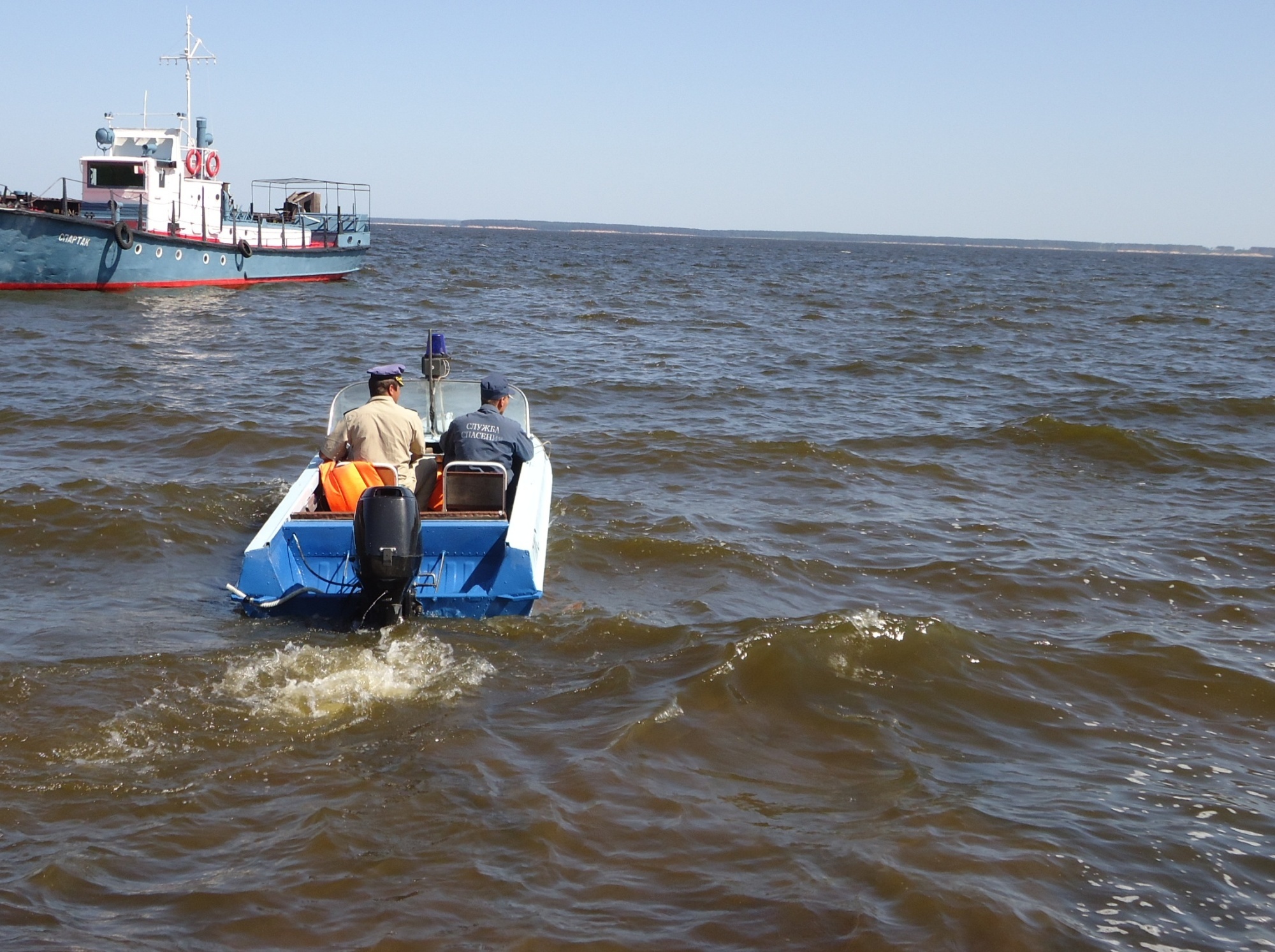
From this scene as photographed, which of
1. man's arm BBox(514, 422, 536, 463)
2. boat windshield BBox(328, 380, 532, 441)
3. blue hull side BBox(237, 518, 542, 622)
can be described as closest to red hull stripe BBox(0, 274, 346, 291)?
boat windshield BBox(328, 380, 532, 441)

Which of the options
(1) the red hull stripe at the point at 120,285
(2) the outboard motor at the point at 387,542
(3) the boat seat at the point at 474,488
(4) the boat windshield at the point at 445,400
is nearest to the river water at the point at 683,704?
(2) the outboard motor at the point at 387,542

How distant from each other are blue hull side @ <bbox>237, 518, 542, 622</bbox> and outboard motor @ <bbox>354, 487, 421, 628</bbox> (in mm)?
296

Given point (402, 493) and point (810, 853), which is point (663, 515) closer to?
point (402, 493)

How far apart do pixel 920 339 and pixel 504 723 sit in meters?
22.7

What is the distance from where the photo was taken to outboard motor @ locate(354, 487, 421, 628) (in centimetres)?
693

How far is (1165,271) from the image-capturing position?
8919cm

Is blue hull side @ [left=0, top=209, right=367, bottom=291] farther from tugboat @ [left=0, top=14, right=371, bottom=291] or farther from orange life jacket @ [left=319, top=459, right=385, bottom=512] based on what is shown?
orange life jacket @ [left=319, top=459, right=385, bottom=512]

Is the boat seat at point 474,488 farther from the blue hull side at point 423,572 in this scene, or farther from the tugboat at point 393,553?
the blue hull side at point 423,572

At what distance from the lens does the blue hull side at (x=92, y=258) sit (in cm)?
2662

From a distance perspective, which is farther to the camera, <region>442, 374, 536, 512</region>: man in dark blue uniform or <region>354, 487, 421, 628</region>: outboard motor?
<region>442, 374, 536, 512</region>: man in dark blue uniform

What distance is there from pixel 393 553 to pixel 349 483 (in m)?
1.08

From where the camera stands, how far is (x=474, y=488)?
812 centimetres

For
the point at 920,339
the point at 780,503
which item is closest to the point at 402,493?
the point at 780,503

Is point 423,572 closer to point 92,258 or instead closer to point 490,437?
point 490,437
